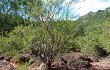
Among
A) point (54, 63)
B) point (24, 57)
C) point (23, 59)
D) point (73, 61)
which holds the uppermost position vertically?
point (24, 57)

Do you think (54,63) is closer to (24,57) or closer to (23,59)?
(24,57)

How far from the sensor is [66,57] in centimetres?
3397

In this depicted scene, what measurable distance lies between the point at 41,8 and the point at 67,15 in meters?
2.39

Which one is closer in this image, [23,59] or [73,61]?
[23,59]

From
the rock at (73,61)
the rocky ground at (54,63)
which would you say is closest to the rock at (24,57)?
the rocky ground at (54,63)

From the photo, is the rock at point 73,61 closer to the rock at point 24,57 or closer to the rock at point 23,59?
the rock at point 24,57

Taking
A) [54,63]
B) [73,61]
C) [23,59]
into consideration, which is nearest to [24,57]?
[23,59]

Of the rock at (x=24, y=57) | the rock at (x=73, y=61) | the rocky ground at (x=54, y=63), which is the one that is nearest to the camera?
the rocky ground at (x=54, y=63)

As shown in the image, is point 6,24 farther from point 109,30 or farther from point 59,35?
point 59,35

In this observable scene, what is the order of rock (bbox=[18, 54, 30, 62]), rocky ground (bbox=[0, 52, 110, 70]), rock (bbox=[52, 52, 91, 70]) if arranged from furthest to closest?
rock (bbox=[52, 52, 91, 70])
rock (bbox=[18, 54, 30, 62])
rocky ground (bbox=[0, 52, 110, 70])

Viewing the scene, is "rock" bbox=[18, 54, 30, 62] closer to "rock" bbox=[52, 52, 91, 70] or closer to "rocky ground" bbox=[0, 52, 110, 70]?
"rocky ground" bbox=[0, 52, 110, 70]

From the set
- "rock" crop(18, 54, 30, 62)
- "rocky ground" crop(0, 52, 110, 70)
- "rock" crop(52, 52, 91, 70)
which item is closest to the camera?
"rocky ground" crop(0, 52, 110, 70)

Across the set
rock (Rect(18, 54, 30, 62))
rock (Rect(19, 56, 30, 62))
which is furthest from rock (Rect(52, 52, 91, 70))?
rock (Rect(19, 56, 30, 62))

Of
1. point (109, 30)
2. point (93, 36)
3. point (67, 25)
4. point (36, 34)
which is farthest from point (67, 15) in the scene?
point (93, 36)
